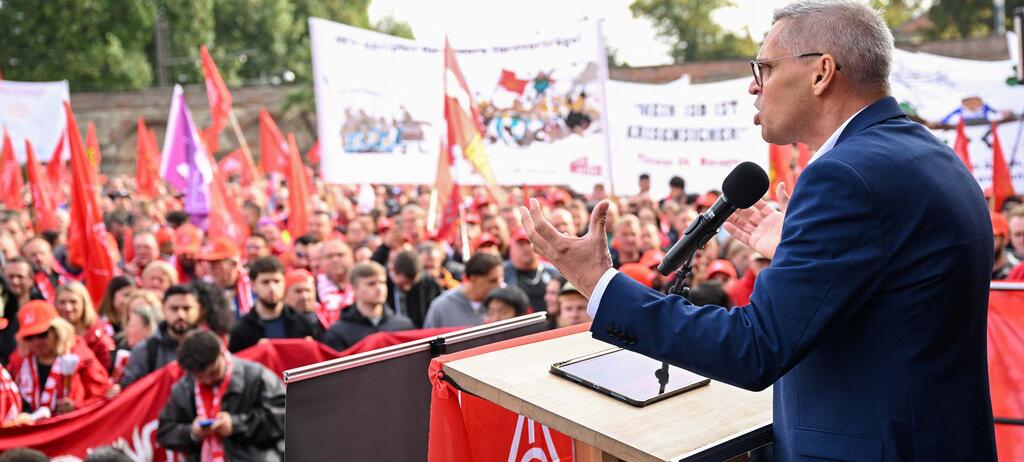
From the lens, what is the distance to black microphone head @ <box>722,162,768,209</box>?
5.71 ft

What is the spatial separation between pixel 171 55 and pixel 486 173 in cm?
3783

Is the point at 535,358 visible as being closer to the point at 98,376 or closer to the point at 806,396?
the point at 806,396

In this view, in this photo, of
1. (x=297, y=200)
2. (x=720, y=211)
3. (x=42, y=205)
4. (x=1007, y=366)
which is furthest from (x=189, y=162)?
(x=720, y=211)

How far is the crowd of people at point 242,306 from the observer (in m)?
4.44

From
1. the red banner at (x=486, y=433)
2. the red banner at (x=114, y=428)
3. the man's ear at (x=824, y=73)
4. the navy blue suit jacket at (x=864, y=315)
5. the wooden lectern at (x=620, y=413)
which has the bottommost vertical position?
the red banner at (x=114, y=428)

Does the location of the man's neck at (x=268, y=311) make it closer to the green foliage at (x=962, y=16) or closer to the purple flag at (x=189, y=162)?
the purple flag at (x=189, y=162)

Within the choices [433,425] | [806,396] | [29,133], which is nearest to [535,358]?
[433,425]

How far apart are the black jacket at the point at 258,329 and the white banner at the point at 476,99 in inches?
118

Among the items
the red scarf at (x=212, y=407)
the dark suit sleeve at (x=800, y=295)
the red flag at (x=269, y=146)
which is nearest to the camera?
the dark suit sleeve at (x=800, y=295)

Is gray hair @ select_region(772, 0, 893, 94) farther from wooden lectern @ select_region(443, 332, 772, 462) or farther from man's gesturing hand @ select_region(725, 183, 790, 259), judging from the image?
wooden lectern @ select_region(443, 332, 772, 462)

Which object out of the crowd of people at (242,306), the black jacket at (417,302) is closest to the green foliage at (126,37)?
the crowd of people at (242,306)

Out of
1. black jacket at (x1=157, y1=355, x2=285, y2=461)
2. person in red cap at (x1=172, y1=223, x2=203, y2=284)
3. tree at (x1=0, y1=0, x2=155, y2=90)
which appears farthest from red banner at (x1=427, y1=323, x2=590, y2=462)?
tree at (x1=0, y1=0, x2=155, y2=90)

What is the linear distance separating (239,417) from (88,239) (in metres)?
4.25

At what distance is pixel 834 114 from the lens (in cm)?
164
